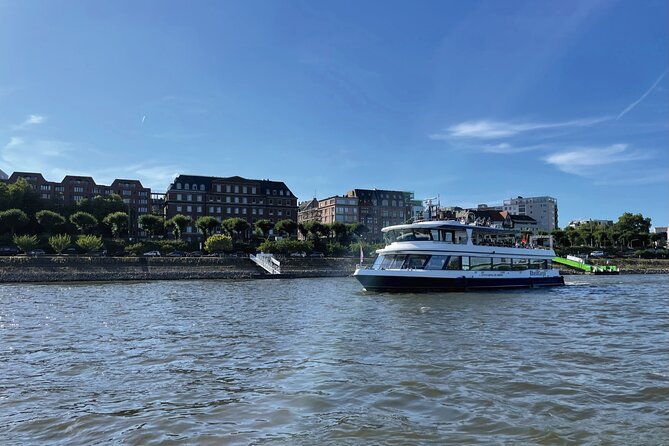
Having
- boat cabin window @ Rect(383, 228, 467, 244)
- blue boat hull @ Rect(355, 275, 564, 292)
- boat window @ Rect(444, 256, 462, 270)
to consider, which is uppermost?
boat cabin window @ Rect(383, 228, 467, 244)

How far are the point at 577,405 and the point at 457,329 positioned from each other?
32.9ft

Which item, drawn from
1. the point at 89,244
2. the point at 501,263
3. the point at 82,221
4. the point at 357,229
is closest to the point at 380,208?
the point at 357,229

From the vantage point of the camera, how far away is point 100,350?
52.8ft

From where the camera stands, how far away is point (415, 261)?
39.3 m

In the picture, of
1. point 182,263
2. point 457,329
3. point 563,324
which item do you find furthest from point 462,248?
point 182,263

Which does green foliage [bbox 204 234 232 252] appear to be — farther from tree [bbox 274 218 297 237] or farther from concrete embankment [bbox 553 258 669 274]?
concrete embankment [bbox 553 258 669 274]

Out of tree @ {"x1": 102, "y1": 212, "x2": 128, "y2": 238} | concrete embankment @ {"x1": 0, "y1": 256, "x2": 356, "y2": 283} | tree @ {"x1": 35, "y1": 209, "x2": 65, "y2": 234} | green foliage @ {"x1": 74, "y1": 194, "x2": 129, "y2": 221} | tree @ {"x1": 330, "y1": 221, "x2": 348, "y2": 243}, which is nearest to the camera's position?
concrete embankment @ {"x1": 0, "y1": 256, "x2": 356, "y2": 283}

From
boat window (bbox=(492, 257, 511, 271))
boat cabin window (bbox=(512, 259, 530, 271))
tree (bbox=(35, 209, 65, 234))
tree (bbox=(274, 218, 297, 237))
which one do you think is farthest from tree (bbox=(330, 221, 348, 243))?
boat window (bbox=(492, 257, 511, 271))

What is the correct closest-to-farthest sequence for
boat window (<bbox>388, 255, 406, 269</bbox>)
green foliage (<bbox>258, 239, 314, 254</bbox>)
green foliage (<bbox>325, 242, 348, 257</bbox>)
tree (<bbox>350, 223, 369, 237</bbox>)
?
boat window (<bbox>388, 255, 406, 269</bbox>)
green foliage (<bbox>258, 239, 314, 254</bbox>)
green foliage (<bbox>325, 242, 348, 257</bbox>)
tree (<bbox>350, 223, 369, 237</bbox>)

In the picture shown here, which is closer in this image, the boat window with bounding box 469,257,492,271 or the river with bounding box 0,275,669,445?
the river with bounding box 0,275,669,445

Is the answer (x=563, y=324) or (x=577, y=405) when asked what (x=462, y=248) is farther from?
(x=577, y=405)

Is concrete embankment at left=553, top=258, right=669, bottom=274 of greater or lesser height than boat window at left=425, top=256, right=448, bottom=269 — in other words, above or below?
below

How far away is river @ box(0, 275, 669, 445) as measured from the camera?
870 centimetres

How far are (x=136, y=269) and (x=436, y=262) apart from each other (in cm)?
4637
